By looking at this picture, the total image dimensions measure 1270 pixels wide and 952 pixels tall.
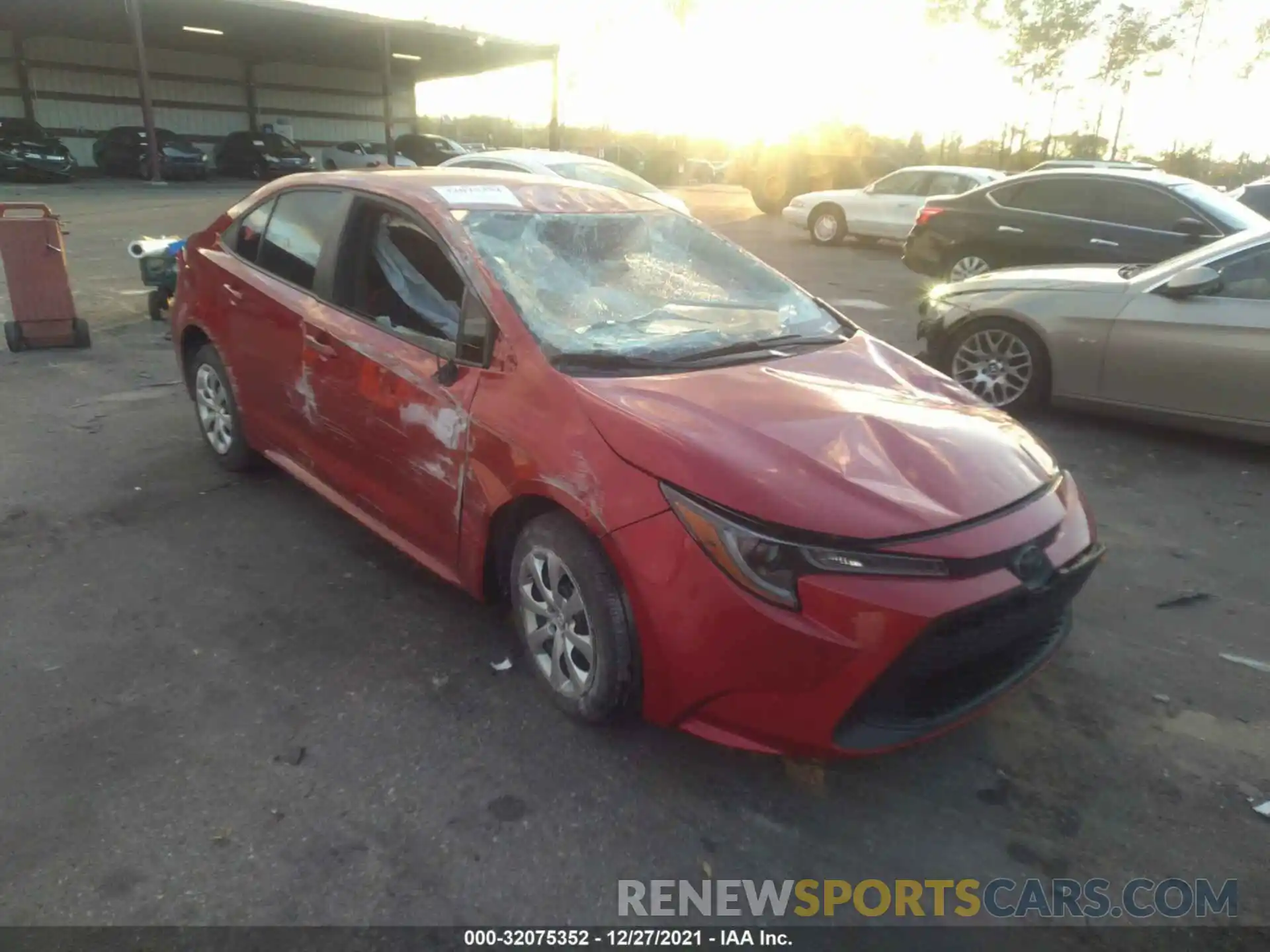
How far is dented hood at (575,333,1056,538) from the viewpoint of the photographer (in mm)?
2271

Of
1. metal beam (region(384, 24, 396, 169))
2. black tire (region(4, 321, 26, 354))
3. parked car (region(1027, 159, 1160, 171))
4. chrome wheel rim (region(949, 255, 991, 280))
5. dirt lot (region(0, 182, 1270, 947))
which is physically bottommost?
dirt lot (region(0, 182, 1270, 947))

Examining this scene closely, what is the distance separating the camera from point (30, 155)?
2253 centimetres

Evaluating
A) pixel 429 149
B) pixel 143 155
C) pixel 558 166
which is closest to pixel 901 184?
pixel 558 166

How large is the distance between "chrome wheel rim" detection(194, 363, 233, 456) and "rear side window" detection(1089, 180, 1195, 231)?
356 inches

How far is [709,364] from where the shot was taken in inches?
115

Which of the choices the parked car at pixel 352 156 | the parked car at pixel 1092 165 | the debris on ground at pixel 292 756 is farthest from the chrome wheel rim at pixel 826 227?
the debris on ground at pixel 292 756

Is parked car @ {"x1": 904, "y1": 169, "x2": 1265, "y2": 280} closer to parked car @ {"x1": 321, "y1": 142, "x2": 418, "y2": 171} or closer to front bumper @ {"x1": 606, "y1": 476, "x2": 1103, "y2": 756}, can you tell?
front bumper @ {"x1": 606, "y1": 476, "x2": 1103, "y2": 756}

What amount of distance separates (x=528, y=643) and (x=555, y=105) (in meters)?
26.9

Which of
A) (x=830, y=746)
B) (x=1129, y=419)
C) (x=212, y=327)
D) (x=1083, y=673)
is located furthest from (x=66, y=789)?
(x=1129, y=419)

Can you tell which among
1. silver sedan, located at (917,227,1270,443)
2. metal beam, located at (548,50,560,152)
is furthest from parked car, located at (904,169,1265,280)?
metal beam, located at (548,50,560,152)

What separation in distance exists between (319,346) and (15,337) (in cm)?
500

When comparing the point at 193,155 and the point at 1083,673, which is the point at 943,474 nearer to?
the point at 1083,673

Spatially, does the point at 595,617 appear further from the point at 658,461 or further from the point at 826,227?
the point at 826,227

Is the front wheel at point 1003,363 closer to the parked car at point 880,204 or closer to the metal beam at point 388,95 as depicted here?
the parked car at point 880,204
